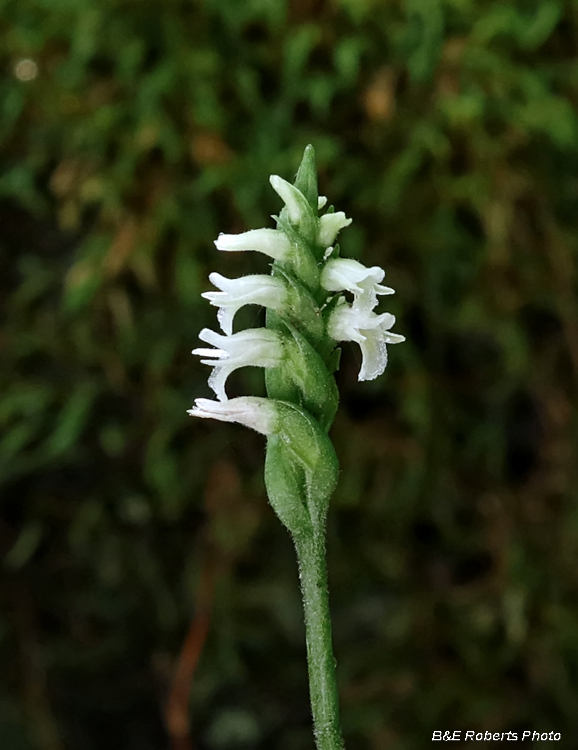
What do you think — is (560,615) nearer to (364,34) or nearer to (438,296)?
(438,296)

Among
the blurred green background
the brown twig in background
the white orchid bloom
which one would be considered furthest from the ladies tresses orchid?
the brown twig in background

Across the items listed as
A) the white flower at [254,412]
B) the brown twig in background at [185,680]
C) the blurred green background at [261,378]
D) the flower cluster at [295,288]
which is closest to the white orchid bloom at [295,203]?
the flower cluster at [295,288]

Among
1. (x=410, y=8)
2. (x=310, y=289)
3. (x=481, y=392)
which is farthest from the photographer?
(x=481, y=392)

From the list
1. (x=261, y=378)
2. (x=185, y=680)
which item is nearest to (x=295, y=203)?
(x=261, y=378)

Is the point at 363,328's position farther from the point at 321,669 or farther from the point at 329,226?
the point at 321,669

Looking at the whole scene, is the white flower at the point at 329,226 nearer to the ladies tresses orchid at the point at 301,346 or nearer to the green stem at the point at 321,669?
the ladies tresses orchid at the point at 301,346

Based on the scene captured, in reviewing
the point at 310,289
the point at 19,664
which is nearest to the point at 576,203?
the point at 310,289

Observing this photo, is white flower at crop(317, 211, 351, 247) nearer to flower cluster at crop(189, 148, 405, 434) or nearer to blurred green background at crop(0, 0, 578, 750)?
flower cluster at crop(189, 148, 405, 434)
